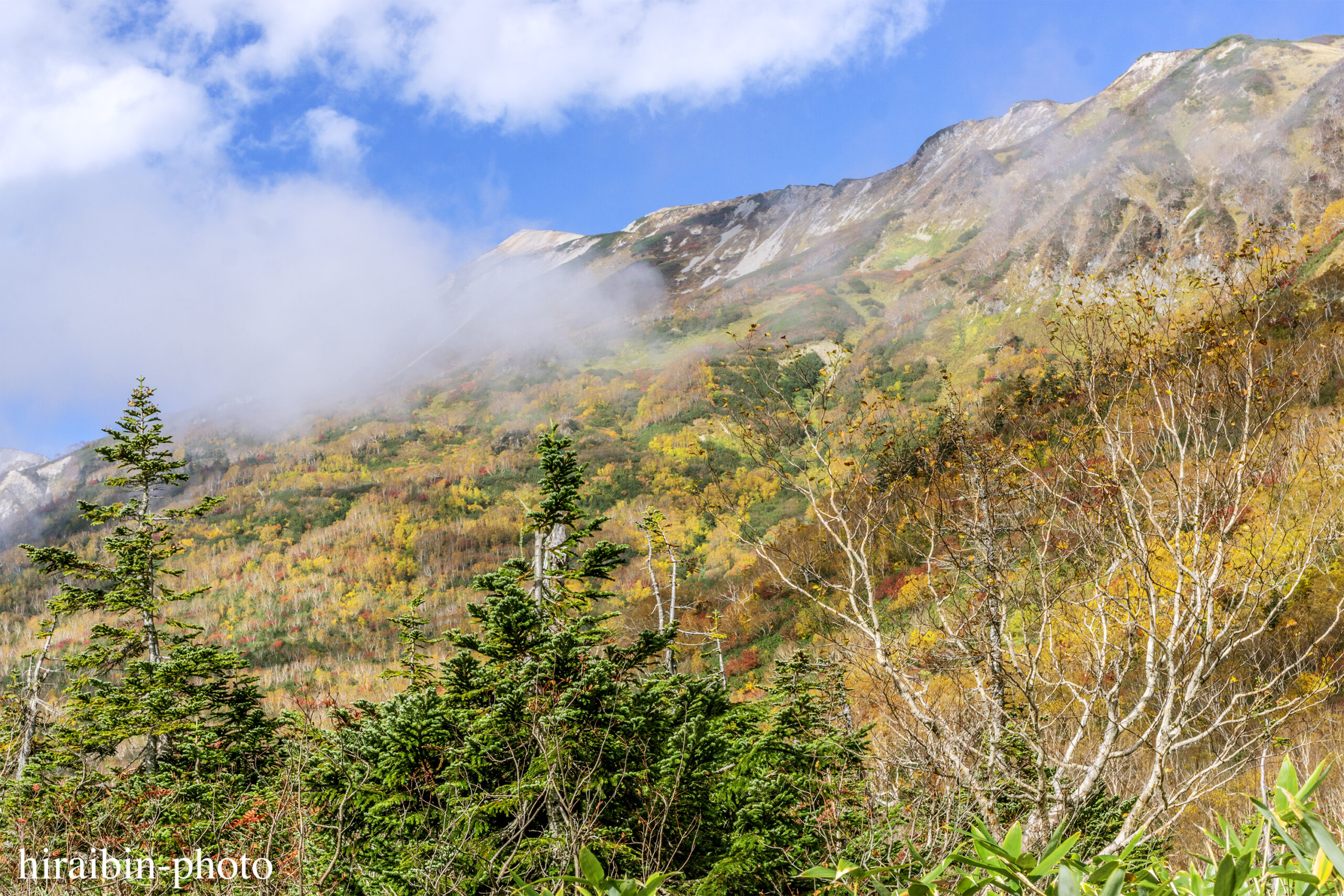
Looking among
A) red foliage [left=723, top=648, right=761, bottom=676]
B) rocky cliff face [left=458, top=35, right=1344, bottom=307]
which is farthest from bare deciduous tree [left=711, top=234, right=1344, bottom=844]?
rocky cliff face [left=458, top=35, right=1344, bottom=307]

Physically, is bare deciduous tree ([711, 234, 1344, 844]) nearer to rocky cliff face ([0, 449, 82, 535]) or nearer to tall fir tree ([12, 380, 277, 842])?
tall fir tree ([12, 380, 277, 842])

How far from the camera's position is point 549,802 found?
5266 mm

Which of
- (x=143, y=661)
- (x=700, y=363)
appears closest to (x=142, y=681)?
(x=143, y=661)

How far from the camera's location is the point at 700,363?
91562 millimetres

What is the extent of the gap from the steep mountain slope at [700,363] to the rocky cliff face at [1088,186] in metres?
0.39

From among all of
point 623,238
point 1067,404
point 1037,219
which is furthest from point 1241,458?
point 623,238

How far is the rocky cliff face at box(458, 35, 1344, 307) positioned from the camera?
192ft

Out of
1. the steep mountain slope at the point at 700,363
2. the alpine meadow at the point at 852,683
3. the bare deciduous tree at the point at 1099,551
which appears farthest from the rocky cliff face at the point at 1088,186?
the bare deciduous tree at the point at 1099,551

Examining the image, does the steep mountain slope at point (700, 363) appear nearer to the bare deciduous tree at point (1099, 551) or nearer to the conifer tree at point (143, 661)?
the conifer tree at point (143, 661)

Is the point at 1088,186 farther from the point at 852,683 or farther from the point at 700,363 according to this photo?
the point at 852,683

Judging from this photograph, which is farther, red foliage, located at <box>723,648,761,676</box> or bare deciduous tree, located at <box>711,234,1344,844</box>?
red foliage, located at <box>723,648,761,676</box>

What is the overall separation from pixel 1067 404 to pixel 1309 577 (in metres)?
11.9

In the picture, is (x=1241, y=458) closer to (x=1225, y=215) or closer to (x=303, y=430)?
(x=1225, y=215)

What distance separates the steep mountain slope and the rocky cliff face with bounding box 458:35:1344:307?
391 millimetres
